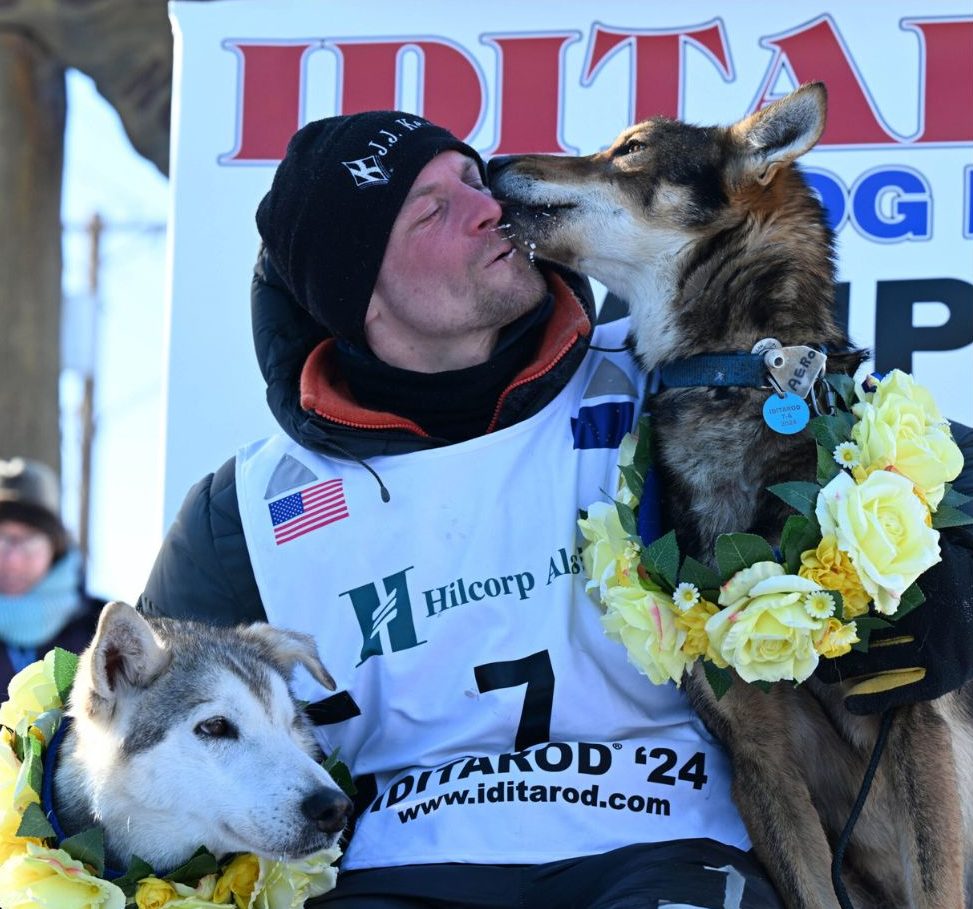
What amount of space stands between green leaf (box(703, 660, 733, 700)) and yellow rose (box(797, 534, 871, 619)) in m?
0.25

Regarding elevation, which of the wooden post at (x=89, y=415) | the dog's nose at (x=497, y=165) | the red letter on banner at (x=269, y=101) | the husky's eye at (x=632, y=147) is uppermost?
the red letter on banner at (x=269, y=101)

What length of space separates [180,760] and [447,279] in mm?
1329

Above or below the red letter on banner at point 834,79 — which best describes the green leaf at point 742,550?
below

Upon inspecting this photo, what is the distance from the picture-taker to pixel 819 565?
2549 millimetres

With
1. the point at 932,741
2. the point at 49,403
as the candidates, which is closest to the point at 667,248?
the point at 932,741

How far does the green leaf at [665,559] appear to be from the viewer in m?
2.67

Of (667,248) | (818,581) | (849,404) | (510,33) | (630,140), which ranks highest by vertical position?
(510,33)

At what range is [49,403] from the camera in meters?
8.55

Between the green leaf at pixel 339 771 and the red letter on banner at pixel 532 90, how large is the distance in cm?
197

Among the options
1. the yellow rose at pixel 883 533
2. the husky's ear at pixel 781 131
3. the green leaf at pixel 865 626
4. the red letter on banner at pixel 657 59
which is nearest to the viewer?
the yellow rose at pixel 883 533

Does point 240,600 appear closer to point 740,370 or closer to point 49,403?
point 740,370

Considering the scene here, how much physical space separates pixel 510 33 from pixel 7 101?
14.9 ft

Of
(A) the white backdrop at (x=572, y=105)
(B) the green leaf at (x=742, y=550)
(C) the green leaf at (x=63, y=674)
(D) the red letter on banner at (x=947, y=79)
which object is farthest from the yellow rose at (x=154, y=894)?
(D) the red letter on banner at (x=947, y=79)

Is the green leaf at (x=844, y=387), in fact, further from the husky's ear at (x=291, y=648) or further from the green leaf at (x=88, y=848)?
the green leaf at (x=88, y=848)
